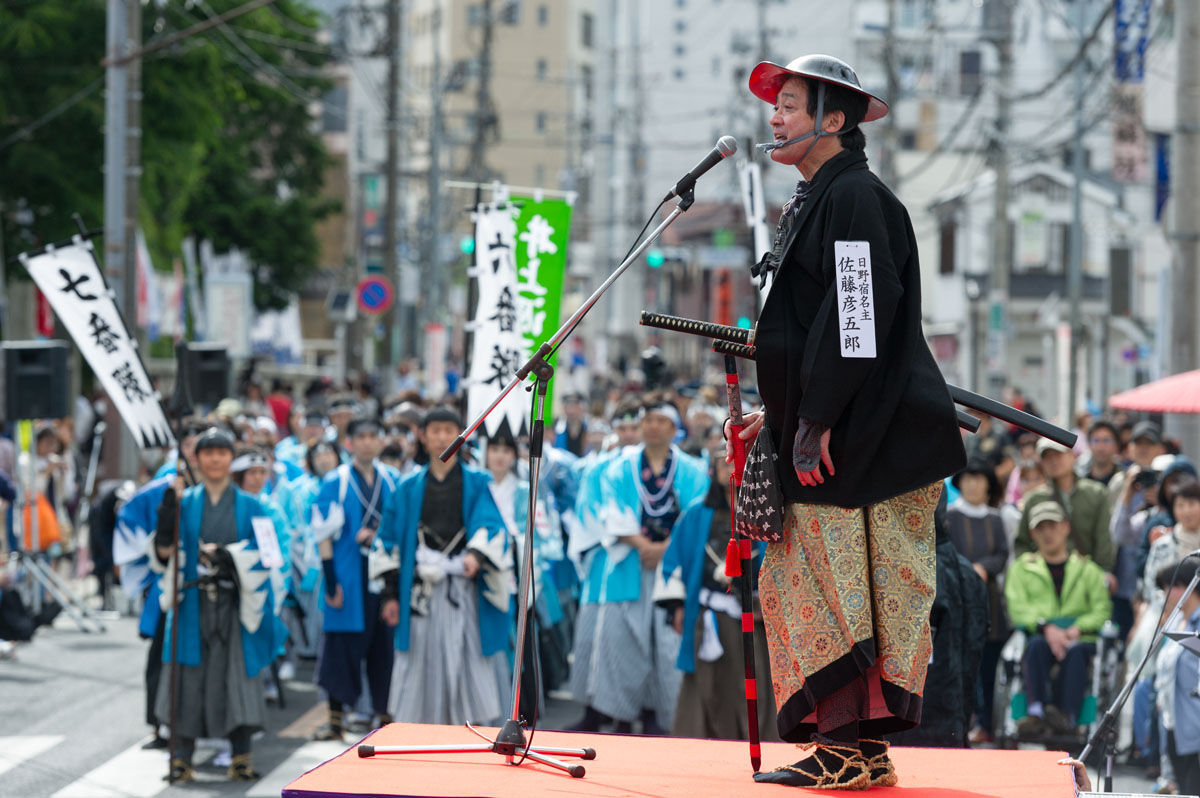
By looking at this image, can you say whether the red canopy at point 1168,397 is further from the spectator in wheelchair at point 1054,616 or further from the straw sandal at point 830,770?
the straw sandal at point 830,770

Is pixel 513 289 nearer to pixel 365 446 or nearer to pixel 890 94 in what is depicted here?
pixel 365 446

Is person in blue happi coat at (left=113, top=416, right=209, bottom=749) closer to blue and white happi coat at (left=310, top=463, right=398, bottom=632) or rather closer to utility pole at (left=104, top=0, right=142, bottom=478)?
blue and white happi coat at (left=310, top=463, right=398, bottom=632)

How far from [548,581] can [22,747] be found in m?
3.67

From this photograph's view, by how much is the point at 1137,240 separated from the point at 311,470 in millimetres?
35760

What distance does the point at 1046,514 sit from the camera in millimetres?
10031

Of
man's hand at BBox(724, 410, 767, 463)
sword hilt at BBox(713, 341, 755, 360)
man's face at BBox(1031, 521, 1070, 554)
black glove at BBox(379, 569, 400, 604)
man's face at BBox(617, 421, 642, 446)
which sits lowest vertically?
black glove at BBox(379, 569, 400, 604)

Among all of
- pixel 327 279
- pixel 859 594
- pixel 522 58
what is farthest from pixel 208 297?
pixel 522 58

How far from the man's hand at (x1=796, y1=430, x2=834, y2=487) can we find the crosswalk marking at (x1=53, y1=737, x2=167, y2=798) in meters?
5.21

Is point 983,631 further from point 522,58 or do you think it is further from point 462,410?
point 522,58

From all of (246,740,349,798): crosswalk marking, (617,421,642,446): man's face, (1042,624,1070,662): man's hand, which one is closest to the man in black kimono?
(246,740,349,798): crosswalk marking

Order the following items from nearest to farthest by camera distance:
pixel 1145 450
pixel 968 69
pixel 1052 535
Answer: pixel 1052 535 < pixel 1145 450 < pixel 968 69

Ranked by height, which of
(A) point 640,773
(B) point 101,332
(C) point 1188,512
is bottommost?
(A) point 640,773

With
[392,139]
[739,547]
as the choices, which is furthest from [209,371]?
[392,139]

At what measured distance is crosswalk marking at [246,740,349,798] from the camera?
8.52 m
